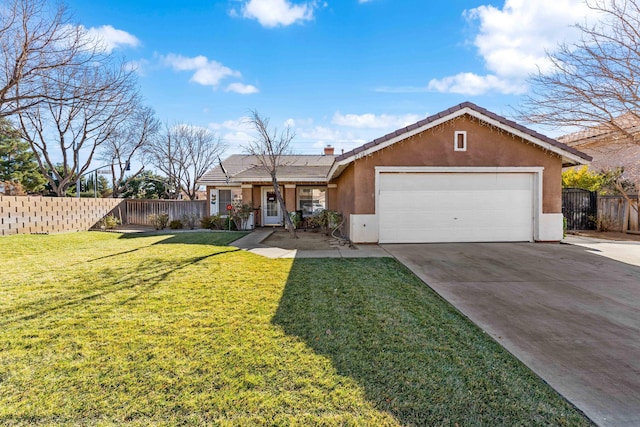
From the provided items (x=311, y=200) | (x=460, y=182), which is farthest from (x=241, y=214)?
(x=460, y=182)

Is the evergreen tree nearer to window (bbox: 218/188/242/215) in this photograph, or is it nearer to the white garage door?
window (bbox: 218/188/242/215)

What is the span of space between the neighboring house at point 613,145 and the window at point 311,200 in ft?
38.3

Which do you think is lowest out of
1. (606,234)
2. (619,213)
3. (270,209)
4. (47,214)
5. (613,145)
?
(606,234)

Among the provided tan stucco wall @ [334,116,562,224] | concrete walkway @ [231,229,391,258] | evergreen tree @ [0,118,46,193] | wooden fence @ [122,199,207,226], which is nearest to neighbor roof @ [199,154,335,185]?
wooden fence @ [122,199,207,226]

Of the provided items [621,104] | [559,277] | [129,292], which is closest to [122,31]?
[129,292]

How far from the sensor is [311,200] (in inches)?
666

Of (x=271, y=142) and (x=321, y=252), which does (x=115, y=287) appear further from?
(x=271, y=142)

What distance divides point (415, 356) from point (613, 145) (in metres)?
16.6

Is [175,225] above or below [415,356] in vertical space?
above

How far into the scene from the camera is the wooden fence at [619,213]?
12.6 m

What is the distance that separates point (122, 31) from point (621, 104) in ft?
59.5

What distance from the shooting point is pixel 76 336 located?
132 inches

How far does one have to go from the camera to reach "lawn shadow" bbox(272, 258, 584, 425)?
88.4 inches

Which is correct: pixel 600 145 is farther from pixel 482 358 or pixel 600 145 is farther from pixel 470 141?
pixel 482 358
